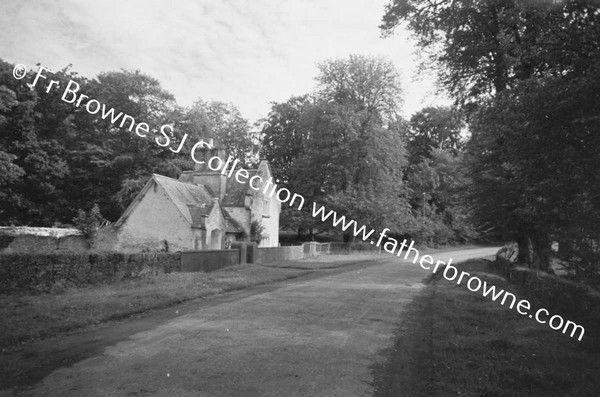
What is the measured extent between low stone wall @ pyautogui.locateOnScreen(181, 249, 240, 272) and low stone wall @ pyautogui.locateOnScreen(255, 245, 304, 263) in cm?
324

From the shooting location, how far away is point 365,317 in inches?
443

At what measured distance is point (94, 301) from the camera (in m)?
11.9

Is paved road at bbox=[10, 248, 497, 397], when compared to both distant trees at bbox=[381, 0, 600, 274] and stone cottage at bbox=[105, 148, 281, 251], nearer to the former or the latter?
distant trees at bbox=[381, 0, 600, 274]

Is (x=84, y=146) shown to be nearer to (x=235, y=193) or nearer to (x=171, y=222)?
(x=235, y=193)

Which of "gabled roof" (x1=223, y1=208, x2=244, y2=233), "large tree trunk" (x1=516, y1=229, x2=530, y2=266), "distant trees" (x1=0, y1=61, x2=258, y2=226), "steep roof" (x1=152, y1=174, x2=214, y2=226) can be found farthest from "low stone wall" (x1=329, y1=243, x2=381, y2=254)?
"large tree trunk" (x1=516, y1=229, x2=530, y2=266)

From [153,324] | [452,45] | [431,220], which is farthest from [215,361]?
[431,220]

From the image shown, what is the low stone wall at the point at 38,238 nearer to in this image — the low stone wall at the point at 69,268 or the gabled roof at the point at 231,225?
the gabled roof at the point at 231,225

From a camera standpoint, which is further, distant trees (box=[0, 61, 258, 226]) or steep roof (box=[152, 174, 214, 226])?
distant trees (box=[0, 61, 258, 226])

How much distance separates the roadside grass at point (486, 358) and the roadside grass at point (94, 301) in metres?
6.51

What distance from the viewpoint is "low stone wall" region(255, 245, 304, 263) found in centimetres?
2784

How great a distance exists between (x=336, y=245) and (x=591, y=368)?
38.2 metres

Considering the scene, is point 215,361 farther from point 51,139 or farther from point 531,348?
point 51,139

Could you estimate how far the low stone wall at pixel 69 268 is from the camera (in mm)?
13062

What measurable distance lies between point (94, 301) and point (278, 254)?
19.5 meters
